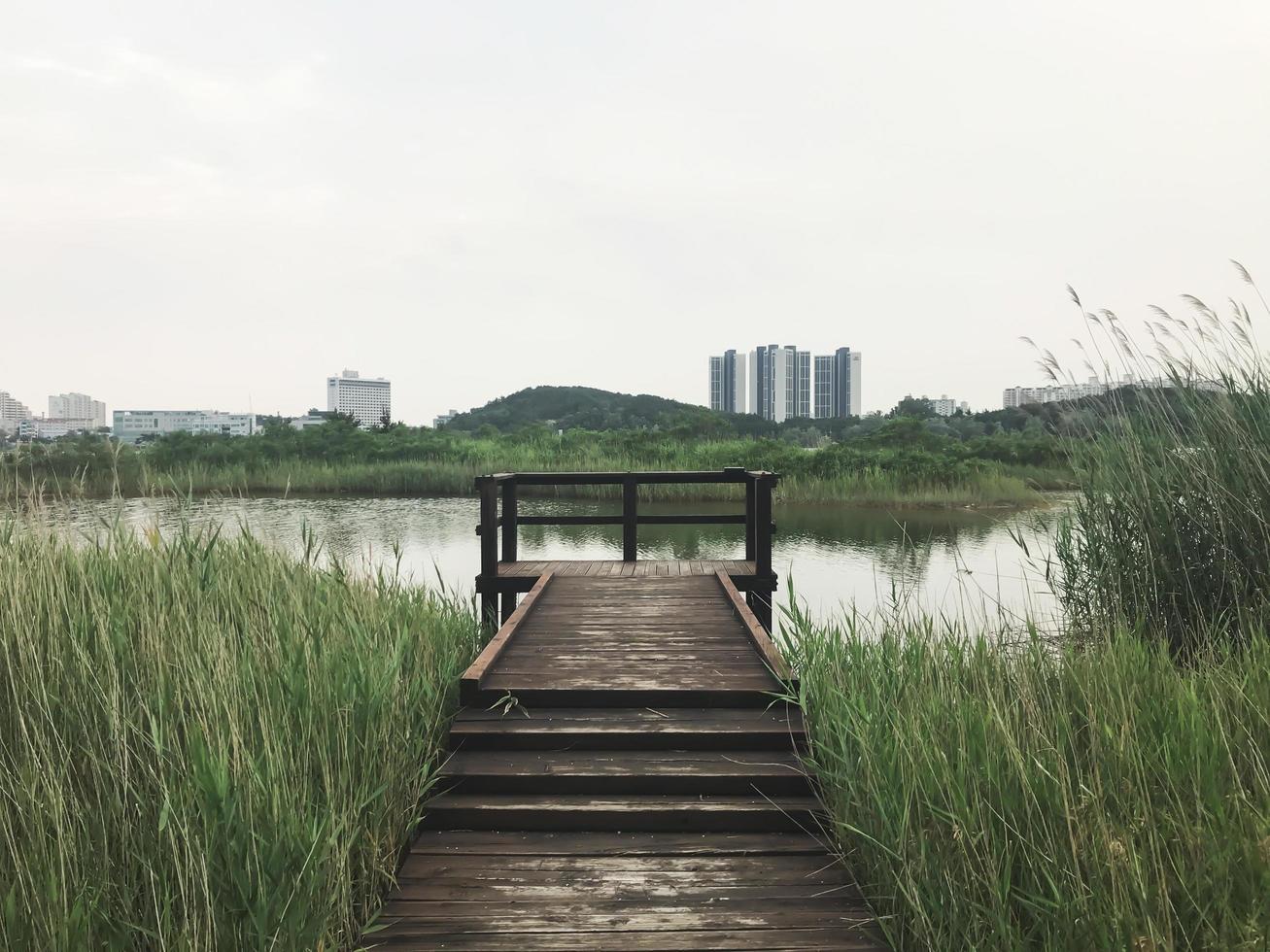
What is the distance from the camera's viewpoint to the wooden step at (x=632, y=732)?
4148mm

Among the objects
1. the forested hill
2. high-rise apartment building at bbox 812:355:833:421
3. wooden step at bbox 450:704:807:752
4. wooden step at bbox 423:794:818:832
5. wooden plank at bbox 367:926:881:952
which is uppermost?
high-rise apartment building at bbox 812:355:833:421

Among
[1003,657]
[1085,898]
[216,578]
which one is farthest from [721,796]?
[216,578]

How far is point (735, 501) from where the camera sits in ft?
61.1

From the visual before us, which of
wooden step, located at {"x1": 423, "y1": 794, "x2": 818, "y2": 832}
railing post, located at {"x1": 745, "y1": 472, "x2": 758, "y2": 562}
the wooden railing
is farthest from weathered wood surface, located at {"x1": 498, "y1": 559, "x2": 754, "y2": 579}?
wooden step, located at {"x1": 423, "y1": 794, "x2": 818, "y2": 832}

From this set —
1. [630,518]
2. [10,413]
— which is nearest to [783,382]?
[10,413]

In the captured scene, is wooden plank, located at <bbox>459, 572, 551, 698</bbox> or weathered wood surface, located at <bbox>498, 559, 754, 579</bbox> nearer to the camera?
wooden plank, located at <bbox>459, 572, 551, 698</bbox>

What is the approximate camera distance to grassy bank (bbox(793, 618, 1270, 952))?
7.21 ft

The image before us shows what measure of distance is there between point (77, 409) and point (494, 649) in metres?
93.7

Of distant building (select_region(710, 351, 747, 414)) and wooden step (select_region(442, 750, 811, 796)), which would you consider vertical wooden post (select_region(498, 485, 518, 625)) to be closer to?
wooden step (select_region(442, 750, 811, 796))

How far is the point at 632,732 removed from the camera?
416 centimetres

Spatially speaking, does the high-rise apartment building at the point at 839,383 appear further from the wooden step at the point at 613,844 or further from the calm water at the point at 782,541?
the wooden step at the point at 613,844

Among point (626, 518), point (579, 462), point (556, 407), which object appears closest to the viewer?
point (626, 518)

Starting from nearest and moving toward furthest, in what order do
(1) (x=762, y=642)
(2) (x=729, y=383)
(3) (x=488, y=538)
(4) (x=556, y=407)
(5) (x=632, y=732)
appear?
(5) (x=632, y=732) < (1) (x=762, y=642) < (3) (x=488, y=538) < (4) (x=556, y=407) < (2) (x=729, y=383)

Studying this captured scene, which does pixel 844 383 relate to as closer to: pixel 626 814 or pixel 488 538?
pixel 488 538
